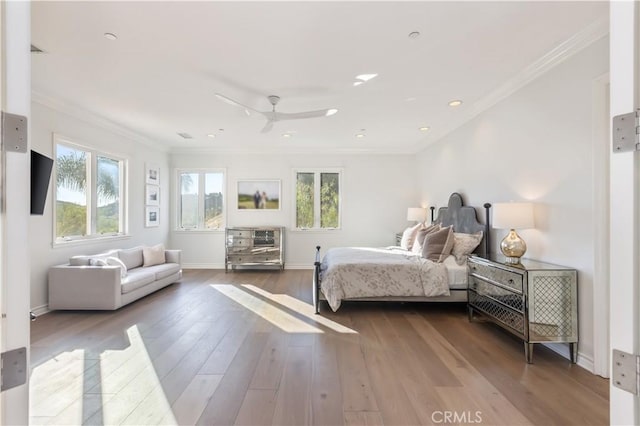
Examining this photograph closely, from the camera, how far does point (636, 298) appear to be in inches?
31.3

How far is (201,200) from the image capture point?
22.2ft

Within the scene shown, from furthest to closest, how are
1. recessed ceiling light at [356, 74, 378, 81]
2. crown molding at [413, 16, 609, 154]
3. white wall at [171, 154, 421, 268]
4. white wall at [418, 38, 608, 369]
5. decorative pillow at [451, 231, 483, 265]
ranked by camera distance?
white wall at [171, 154, 421, 268] → decorative pillow at [451, 231, 483, 265] → recessed ceiling light at [356, 74, 378, 81] → white wall at [418, 38, 608, 369] → crown molding at [413, 16, 609, 154]

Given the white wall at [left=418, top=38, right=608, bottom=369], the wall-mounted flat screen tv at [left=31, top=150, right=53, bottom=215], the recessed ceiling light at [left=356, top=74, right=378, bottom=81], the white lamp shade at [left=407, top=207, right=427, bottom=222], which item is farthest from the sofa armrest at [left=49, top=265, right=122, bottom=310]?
the white lamp shade at [left=407, top=207, right=427, bottom=222]

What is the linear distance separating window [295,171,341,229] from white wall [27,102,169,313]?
3010 millimetres

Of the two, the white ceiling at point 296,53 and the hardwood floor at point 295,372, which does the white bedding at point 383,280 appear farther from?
the white ceiling at point 296,53

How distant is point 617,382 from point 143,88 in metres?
4.31

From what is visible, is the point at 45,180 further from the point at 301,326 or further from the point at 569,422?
the point at 569,422

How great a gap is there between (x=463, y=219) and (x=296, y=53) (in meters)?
3.25

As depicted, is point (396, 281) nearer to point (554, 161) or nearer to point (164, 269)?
point (554, 161)

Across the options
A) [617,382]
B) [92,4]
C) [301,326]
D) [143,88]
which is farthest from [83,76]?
[617,382]

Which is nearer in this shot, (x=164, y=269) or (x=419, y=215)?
(x=164, y=269)

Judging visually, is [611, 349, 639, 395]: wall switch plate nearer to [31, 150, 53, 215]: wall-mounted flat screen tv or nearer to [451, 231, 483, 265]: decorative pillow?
[31, 150, 53, 215]: wall-mounted flat screen tv

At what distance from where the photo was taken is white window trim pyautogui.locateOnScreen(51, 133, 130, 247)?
389cm

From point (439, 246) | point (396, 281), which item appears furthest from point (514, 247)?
point (396, 281)
